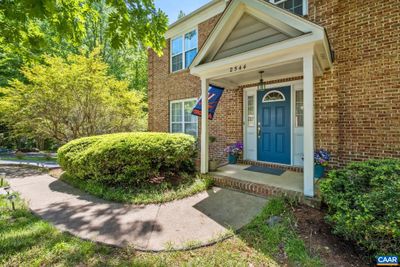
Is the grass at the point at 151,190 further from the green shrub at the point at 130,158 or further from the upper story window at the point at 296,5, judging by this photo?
the upper story window at the point at 296,5

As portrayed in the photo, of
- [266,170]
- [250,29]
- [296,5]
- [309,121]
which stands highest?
[296,5]

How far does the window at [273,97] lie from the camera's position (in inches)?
239

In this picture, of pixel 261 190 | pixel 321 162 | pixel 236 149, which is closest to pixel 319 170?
pixel 321 162

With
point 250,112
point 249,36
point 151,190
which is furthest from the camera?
point 250,112

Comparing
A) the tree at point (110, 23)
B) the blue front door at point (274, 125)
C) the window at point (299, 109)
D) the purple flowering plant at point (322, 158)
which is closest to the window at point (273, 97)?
the blue front door at point (274, 125)

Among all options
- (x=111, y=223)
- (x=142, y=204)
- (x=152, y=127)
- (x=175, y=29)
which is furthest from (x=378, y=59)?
(x=152, y=127)

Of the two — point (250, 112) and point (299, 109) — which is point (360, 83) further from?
point (250, 112)

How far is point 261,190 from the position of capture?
4.36 m

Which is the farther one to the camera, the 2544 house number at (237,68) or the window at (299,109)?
the window at (299,109)

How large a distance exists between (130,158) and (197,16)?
6.48 m

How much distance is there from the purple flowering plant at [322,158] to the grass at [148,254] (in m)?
2.18

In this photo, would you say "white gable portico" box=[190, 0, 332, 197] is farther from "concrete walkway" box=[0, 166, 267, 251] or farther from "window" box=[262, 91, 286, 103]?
"concrete walkway" box=[0, 166, 267, 251]

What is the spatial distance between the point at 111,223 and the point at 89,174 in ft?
8.72

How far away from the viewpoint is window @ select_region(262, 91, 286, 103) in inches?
239
